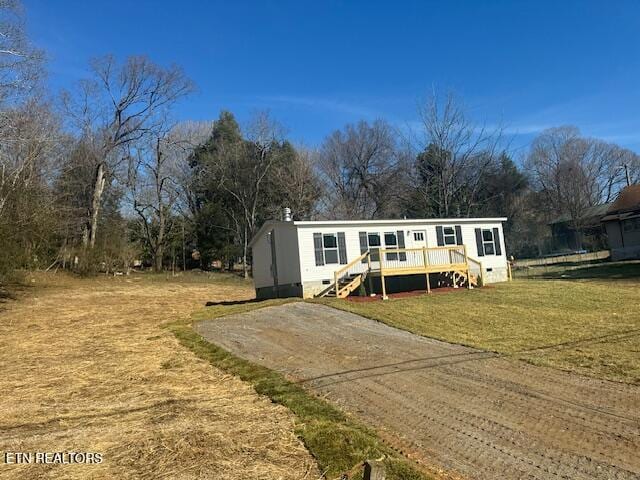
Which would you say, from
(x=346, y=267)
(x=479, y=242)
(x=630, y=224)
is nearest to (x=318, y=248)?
(x=346, y=267)

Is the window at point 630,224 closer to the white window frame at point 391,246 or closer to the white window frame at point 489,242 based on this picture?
the white window frame at point 489,242

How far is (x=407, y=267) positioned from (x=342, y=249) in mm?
2707

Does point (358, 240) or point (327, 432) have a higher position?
point (358, 240)

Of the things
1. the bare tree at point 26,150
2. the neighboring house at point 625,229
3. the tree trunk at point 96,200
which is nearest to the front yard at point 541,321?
the bare tree at point 26,150

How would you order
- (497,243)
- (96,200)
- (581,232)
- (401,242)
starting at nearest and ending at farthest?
1. (401,242)
2. (497,243)
3. (96,200)
4. (581,232)

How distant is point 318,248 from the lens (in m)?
17.9

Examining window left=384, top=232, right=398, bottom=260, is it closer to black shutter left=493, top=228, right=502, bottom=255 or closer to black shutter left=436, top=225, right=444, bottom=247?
black shutter left=436, top=225, right=444, bottom=247

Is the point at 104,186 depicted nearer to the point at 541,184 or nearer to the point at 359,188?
the point at 359,188

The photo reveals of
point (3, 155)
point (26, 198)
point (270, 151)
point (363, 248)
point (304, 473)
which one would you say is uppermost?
point (270, 151)

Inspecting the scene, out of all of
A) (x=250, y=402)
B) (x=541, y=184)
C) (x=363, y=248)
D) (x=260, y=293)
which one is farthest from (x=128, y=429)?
(x=541, y=184)

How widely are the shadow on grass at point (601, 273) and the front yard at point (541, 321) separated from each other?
3.04 m

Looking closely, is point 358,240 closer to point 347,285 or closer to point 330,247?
point 330,247

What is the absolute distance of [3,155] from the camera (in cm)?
1794

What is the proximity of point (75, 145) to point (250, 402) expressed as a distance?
32689 mm
